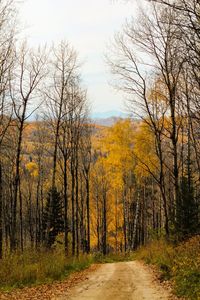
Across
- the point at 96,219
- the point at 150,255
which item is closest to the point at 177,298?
the point at 150,255

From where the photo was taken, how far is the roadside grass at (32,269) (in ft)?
41.0

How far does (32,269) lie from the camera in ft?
44.9

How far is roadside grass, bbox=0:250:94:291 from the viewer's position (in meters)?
12.5

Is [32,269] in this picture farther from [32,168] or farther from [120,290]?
[32,168]

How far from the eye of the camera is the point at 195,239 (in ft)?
47.7

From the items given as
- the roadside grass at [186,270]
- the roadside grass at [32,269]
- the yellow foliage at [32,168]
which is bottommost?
the roadside grass at [32,269]

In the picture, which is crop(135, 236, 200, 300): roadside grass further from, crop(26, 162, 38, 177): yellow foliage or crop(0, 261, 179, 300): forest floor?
crop(26, 162, 38, 177): yellow foliage

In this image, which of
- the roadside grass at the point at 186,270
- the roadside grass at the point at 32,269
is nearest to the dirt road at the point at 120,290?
the roadside grass at the point at 186,270

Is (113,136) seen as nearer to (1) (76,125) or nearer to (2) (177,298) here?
(1) (76,125)

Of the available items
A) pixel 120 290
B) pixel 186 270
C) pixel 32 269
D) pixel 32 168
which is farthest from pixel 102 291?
pixel 32 168

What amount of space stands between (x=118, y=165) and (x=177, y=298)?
84.0ft

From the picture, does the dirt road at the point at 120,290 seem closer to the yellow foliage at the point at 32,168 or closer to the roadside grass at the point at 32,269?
the roadside grass at the point at 32,269

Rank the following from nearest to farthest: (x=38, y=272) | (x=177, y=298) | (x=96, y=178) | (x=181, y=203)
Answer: (x=177, y=298)
(x=38, y=272)
(x=181, y=203)
(x=96, y=178)

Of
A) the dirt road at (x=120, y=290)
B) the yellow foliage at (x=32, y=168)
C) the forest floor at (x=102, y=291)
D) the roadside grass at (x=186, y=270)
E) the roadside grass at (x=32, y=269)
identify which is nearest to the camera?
the roadside grass at (x=186, y=270)
